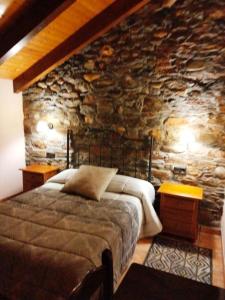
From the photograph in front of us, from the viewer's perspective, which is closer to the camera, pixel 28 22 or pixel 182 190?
pixel 28 22

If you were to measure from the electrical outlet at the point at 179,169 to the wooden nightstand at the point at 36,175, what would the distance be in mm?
1905

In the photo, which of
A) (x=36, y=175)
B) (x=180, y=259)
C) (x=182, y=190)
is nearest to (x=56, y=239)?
(x=180, y=259)

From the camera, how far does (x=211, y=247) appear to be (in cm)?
284

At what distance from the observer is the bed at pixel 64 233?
64.8 inches

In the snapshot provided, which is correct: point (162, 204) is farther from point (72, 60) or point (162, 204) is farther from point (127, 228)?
point (72, 60)

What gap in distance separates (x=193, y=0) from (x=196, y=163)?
1.99m

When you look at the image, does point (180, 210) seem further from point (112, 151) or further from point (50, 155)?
point (50, 155)

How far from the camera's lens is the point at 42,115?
13.5 feet

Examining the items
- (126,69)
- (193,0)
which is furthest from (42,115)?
(193,0)

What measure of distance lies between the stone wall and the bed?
2.46 feet

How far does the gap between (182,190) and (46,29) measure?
2566 millimetres

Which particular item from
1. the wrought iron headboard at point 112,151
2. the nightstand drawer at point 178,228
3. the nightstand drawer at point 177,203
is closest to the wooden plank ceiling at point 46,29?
the wrought iron headboard at point 112,151

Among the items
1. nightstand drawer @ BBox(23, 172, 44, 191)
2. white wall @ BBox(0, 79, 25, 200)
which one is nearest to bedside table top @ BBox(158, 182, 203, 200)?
nightstand drawer @ BBox(23, 172, 44, 191)

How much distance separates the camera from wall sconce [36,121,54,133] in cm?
405
